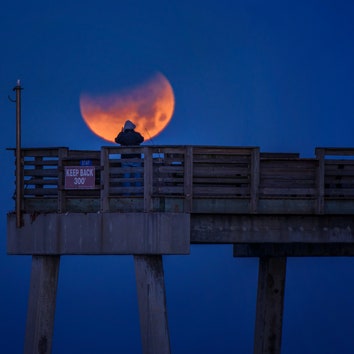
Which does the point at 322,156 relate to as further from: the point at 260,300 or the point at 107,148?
the point at 260,300

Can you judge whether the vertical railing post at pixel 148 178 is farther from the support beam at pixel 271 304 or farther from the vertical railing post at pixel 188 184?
the support beam at pixel 271 304

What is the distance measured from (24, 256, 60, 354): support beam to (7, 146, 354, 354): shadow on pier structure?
0.03 meters

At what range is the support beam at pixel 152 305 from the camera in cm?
2062

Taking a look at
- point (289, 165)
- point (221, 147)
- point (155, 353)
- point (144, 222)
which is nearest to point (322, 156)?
point (289, 165)

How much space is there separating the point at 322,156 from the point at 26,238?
6729mm

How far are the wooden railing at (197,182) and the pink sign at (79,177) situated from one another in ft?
0.37

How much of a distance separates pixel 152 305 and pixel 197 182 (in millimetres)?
2782

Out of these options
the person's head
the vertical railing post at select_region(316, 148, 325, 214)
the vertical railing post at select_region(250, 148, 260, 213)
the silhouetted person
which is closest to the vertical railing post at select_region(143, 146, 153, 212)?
the silhouetted person

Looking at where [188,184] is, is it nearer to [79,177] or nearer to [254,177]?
[254,177]

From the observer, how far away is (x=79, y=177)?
839 inches

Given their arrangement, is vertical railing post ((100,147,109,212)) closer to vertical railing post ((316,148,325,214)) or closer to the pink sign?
the pink sign

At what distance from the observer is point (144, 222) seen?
20406 millimetres

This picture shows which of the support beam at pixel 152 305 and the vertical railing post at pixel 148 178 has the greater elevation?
the vertical railing post at pixel 148 178

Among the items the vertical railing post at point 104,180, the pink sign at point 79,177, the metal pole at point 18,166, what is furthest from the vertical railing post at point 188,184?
the metal pole at point 18,166
